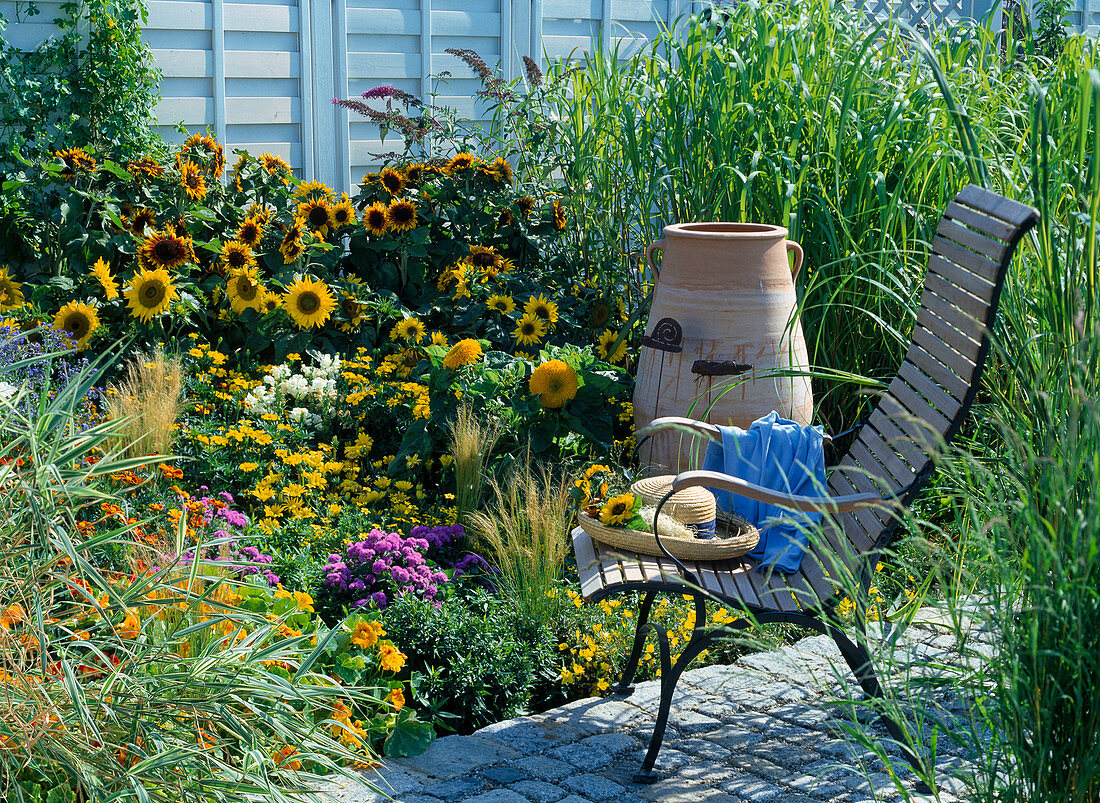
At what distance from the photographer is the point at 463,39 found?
632cm

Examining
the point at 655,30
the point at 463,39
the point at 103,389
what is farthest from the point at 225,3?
the point at 655,30

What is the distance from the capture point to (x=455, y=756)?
244 cm

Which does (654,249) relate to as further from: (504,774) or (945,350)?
(504,774)

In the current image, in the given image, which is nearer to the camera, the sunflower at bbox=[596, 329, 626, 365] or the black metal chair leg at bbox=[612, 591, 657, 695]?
the black metal chair leg at bbox=[612, 591, 657, 695]

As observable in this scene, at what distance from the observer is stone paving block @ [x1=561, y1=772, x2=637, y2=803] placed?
2287mm

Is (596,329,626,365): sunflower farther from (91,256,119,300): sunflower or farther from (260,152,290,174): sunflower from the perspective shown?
(91,256,119,300): sunflower

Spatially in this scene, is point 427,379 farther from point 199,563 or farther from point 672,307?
point 199,563

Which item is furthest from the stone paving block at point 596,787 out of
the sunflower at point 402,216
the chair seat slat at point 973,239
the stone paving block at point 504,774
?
the sunflower at point 402,216

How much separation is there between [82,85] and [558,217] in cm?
240

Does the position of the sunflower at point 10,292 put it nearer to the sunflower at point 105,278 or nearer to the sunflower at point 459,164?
the sunflower at point 105,278

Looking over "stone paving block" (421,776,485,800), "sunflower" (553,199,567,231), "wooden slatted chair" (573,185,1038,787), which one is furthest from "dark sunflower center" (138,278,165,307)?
"stone paving block" (421,776,485,800)

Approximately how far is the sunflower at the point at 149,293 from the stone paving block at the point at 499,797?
9.20 feet

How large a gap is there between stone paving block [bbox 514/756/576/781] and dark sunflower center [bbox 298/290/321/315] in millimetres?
2588

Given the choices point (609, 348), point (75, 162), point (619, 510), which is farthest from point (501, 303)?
point (619, 510)
